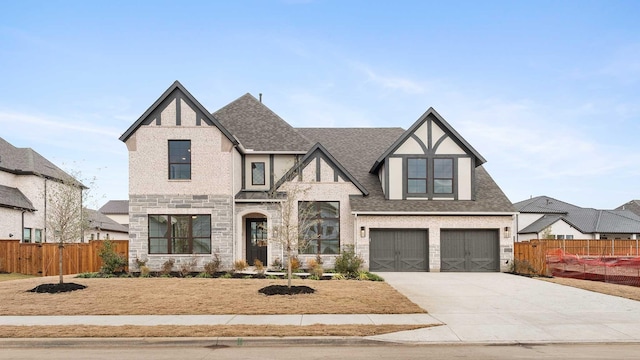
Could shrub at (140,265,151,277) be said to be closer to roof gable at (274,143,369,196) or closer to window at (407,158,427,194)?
roof gable at (274,143,369,196)

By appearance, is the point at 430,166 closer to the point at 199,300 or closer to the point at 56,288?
the point at 199,300

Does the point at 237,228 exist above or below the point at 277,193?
below

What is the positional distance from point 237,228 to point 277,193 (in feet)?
8.88

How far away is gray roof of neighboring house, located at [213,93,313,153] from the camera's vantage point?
27594mm

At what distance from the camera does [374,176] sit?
2897 cm

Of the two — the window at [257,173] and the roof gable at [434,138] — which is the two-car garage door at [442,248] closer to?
the roof gable at [434,138]

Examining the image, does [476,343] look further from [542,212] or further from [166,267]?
[542,212]

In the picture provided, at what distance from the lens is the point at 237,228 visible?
25.5 meters

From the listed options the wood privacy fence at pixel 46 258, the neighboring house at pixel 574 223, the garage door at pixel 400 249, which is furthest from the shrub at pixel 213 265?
the neighboring house at pixel 574 223

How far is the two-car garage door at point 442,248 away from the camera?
1032 inches

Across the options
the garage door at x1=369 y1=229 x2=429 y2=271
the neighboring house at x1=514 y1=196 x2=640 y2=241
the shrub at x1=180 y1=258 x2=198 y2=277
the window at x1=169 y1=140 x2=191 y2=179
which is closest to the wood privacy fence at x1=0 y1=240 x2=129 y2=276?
the shrub at x1=180 y1=258 x2=198 y2=277

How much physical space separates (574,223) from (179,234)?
50051mm

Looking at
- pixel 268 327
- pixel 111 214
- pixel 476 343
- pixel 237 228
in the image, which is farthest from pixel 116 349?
pixel 111 214

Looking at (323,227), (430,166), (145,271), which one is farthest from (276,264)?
(430,166)
